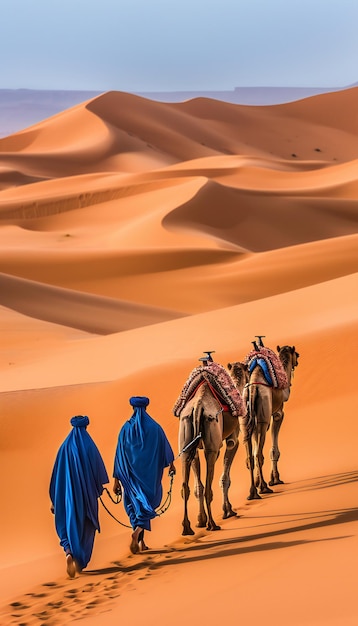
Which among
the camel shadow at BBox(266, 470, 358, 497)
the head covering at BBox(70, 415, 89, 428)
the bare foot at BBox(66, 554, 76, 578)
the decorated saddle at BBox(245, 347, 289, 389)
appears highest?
the decorated saddle at BBox(245, 347, 289, 389)

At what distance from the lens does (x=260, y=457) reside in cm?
991

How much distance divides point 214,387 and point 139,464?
0.96m

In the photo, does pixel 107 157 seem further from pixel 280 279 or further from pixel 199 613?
pixel 199 613

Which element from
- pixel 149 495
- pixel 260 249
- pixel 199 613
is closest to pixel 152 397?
pixel 149 495

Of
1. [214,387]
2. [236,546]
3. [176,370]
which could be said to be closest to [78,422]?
[214,387]

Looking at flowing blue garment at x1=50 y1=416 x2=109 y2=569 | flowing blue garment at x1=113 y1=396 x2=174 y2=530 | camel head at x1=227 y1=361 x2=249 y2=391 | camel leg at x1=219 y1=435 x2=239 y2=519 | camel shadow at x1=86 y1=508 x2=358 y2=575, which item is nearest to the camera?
camel shadow at x1=86 y1=508 x2=358 y2=575

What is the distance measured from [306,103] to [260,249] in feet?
262

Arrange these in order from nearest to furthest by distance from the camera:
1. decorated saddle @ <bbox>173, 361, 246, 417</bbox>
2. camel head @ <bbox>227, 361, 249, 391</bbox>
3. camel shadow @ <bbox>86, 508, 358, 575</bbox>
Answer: camel shadow @ <bbox>86, 508, 358, 575</bbox> < decorated saddle @ <bbox>173, 361, 246, 417</bbox> < camel head @ <bbox>227, 361, 249, 391</bbox>

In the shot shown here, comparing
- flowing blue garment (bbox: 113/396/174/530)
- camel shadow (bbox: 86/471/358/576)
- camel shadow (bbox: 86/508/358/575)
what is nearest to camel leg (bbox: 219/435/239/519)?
camel shadow (bbox: 86/471/358/576)

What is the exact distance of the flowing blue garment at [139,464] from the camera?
25.8 ft

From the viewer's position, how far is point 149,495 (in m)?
7.88

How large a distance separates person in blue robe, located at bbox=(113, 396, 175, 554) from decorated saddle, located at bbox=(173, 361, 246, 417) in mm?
470

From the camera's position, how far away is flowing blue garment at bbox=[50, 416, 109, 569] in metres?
7.55

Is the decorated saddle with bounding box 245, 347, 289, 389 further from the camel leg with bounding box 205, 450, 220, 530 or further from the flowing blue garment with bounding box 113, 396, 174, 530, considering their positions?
the flowing blue garment with bounding box 113, 396, 174, 530
